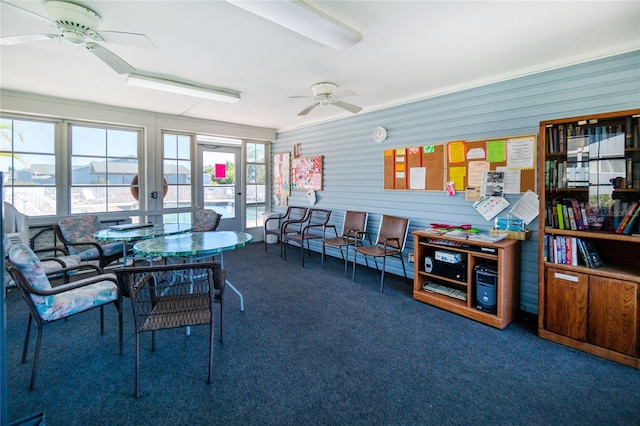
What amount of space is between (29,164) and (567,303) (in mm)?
6484

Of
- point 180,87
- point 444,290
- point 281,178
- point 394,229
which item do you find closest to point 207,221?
point 180,87

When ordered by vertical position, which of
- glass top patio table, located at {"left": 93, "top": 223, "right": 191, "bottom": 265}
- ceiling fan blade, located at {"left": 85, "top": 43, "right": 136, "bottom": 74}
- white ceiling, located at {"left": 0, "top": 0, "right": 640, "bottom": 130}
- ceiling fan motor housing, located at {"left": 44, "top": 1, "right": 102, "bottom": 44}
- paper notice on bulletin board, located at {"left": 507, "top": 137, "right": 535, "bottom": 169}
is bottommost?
glass top patio table, located at {"left": 93, "top": 223, "right": 191, "bottom": 265}

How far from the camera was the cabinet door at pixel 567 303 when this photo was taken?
2.45m

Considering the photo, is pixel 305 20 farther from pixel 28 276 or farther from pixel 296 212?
pixel 296 212

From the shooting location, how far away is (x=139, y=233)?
3422 millimetres

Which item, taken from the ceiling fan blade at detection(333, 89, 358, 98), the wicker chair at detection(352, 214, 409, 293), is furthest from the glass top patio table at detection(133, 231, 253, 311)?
the ceiling fan blade at detection(333, 89, 358, 98)

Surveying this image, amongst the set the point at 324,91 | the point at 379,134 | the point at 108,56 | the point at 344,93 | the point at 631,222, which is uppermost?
the point at 344,93

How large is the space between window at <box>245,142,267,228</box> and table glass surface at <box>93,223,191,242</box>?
2718 millimetres

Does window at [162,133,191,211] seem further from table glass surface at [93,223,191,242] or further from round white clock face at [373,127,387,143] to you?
round white clock face at [373,127,387,143]

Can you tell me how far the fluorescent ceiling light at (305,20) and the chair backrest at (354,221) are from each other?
2.74 metres

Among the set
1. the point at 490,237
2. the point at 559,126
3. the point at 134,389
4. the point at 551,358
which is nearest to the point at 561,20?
the point at 559,126

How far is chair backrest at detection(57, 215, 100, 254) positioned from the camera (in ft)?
12.4

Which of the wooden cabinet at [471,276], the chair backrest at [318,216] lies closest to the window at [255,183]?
the chair backrest at [318,216]

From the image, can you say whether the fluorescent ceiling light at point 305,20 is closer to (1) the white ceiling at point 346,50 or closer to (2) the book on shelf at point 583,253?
(1) the white ceiling at point 346,50
